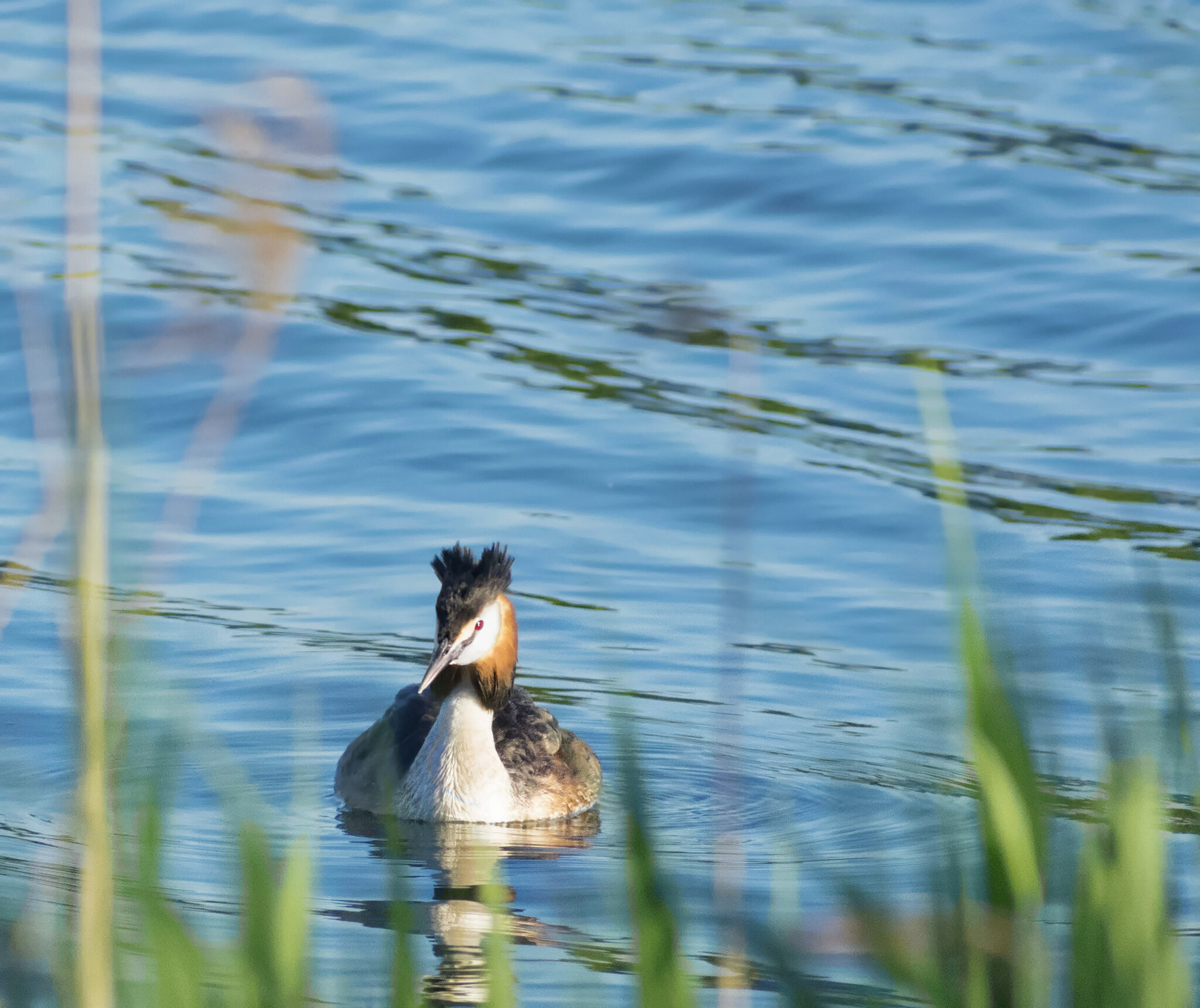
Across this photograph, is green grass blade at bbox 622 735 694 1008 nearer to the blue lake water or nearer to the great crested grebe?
the blue lake water

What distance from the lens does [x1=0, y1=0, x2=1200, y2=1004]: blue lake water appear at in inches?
246

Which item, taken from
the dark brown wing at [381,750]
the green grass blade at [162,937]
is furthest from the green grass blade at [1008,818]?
the dark brown wing at [381,750]

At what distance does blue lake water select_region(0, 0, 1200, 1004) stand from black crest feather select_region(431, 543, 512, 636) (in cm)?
83

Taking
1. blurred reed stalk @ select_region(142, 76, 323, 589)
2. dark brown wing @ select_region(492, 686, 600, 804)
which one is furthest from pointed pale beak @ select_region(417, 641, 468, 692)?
blurred reed stalk @ select_region(142, 76, 323, 589)

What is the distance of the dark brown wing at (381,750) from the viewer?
7.68 meters

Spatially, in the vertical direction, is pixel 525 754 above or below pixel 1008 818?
above

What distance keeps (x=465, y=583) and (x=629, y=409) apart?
475 centimetres

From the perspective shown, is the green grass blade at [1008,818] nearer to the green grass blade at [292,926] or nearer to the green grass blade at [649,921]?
the green grass blade at [649,921]

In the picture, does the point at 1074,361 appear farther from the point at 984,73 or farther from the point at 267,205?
the point at 267,205

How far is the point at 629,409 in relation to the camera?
498 inches

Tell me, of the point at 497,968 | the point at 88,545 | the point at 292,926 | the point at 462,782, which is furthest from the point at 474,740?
the point at 88,545

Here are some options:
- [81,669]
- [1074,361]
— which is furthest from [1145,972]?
[1074,361]

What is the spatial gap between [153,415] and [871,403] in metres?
4.32

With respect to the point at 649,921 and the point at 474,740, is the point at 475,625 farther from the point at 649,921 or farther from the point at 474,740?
the point at 649,921
